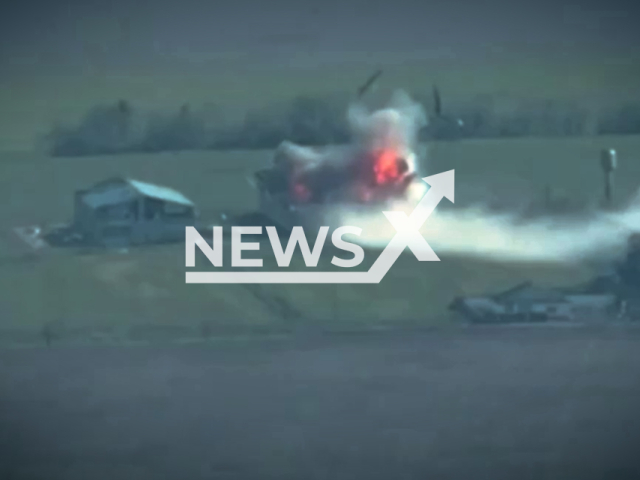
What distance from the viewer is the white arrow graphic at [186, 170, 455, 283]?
190 centimetres

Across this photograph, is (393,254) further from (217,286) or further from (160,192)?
(160,192)

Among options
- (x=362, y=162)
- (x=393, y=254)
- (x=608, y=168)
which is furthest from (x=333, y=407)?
(x=608, y=168)

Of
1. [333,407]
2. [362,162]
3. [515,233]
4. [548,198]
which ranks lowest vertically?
[333,407]

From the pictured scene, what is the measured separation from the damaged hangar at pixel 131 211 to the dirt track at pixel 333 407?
39cm

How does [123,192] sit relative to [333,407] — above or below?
above

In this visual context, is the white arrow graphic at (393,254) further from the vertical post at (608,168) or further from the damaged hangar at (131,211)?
the vertical post at (608,168)

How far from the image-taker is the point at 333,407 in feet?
6.37

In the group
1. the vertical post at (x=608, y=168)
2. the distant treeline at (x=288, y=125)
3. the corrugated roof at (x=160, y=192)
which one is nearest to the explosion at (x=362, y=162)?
the distant treeline at (x=288, y=125)

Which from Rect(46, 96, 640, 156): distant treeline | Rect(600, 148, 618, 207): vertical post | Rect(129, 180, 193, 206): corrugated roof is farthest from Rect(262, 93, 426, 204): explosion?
Rect(600, 148, 618, 207): vertical post

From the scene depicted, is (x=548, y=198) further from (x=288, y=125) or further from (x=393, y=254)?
(x=288, y=125)

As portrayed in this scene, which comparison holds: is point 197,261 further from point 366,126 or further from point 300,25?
A: point 300,25

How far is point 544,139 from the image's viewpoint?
191cm

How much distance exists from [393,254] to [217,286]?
0.59 meters

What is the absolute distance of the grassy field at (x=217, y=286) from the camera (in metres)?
1.91
